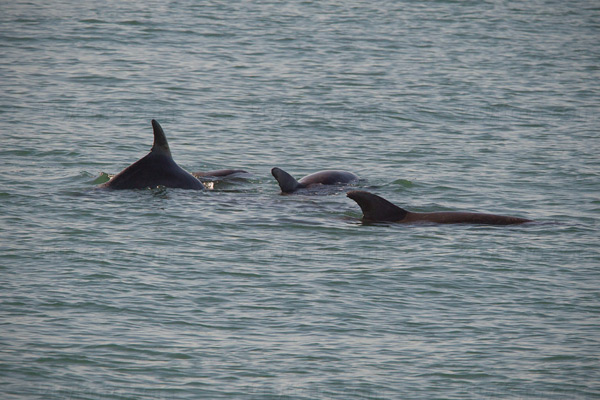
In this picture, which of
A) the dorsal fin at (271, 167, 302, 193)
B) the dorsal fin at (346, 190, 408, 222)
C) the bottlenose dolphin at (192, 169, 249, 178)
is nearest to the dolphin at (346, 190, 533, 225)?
the dorsal fin at (346, 190, 408, 222)

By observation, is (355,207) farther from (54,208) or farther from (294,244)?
(54,208)

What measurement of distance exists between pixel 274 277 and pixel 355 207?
367cm

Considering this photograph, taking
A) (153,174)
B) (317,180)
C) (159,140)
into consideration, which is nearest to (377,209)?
(317,180)

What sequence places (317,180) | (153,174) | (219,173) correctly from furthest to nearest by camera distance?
(219,173)
(317,180)
(153,174)

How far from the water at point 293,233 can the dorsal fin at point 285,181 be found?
0.26 m

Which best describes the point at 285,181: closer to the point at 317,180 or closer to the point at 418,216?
the point at 317,180

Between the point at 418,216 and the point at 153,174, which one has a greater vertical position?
the point at 153,174

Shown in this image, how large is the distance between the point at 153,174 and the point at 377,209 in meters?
3.56

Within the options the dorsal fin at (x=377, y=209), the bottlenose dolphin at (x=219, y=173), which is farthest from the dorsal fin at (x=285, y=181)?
the dorsal fin at (x=377, y=209)

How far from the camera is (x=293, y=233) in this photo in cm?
1370

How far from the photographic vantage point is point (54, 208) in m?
14.5

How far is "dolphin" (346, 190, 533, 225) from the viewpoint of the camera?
14.3 metres

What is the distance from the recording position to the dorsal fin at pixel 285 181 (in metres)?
15.3

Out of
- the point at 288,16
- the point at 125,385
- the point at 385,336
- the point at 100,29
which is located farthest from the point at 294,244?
the point at 288,16
